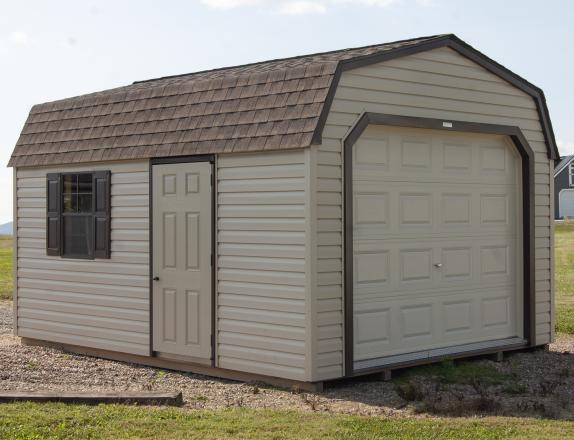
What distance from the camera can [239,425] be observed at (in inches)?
306

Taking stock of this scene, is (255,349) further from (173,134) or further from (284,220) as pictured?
(173,134)

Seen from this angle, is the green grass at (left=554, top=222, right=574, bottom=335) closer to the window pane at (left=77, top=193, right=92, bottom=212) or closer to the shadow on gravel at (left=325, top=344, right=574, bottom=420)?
the shadow on gravel at (left=325, top=344, right=574, bottom=420)

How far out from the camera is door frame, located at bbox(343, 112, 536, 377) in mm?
9820

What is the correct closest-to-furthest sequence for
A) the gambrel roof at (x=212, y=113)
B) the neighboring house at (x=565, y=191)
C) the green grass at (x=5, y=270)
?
the gambrel roof at (x=212, y=113) < the green grass at (x=5, y=270) < the neighboring house at (x=565, y=191)

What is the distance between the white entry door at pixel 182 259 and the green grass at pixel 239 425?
7.91 feet

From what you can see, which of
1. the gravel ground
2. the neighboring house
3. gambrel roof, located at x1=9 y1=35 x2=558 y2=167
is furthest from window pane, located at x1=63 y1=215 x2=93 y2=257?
A: the neighboring house

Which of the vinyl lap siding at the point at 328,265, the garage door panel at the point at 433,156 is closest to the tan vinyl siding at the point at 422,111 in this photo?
the vinyl lap siding at the point at 328,265

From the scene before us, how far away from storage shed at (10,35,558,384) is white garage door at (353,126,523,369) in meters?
0.02

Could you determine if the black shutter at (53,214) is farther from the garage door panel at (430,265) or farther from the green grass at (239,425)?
the green grass at (239,425)

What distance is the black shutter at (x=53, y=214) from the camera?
41.1 ft

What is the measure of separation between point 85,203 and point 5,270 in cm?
1577

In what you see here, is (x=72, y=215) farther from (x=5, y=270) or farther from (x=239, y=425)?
(x=5, y=270)

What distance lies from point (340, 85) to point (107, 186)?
339 centimetres

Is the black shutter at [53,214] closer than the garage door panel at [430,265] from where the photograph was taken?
No
